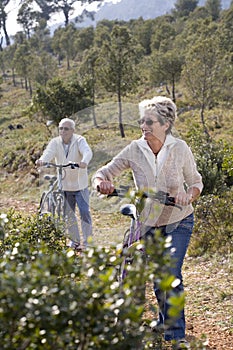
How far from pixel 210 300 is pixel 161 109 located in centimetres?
245

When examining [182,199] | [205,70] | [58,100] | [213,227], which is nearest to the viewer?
[182,199]

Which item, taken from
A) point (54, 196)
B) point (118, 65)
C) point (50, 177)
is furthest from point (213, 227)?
point (118, 65)

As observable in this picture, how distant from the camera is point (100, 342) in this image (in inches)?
61.1

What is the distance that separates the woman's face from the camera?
3.50 m

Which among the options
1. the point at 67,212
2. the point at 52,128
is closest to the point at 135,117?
the point at 67,212

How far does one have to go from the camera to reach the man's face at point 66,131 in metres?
5.95

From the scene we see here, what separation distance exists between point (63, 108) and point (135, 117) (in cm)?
1648

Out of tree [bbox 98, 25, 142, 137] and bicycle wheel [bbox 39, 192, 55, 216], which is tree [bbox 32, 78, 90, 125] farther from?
bicycle wheel [bbox 39, 192, 55, 216]

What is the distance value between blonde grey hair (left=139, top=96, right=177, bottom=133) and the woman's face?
0.03 m

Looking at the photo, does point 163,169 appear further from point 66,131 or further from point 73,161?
point 73,161

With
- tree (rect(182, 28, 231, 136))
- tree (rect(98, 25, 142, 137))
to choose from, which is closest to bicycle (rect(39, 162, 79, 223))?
tree (rect(182, 28, 231, 136))

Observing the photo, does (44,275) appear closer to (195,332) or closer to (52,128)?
(195,332)

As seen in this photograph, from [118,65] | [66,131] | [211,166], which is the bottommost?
[211,166]

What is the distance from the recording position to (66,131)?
19.6ft
